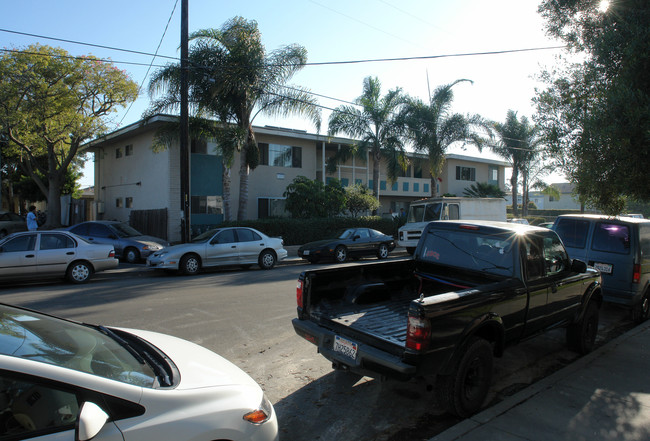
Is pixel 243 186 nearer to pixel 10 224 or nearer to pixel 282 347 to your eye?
pixel 10 224

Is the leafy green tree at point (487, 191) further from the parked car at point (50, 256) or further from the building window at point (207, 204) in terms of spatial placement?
the parked car at point (50, 256)

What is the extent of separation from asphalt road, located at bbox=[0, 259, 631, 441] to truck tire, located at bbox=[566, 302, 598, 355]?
0.19 meters

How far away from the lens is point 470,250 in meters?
5.30

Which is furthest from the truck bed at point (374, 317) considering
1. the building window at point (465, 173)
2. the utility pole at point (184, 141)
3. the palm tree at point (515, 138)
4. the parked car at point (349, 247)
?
the building window at point (465, 173)

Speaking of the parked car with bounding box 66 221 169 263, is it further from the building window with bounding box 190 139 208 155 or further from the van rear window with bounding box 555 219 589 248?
the van rear window with bounding box 555 219 589 248

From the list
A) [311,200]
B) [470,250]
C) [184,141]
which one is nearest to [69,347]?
[470,250]

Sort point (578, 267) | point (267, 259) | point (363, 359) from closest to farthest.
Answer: point (363, 359) < point (578, 267) < point (267, 259)

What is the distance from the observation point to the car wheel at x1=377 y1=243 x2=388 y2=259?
1823 cm

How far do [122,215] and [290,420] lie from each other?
77.7 ft

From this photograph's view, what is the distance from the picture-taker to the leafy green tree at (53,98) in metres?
19.2

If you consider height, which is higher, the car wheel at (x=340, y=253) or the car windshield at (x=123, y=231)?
the car windshield at (x=123, y=231)

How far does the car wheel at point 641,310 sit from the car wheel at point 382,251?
429 inches

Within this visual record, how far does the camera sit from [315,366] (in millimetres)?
5371

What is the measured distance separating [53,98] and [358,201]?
15.8 m
